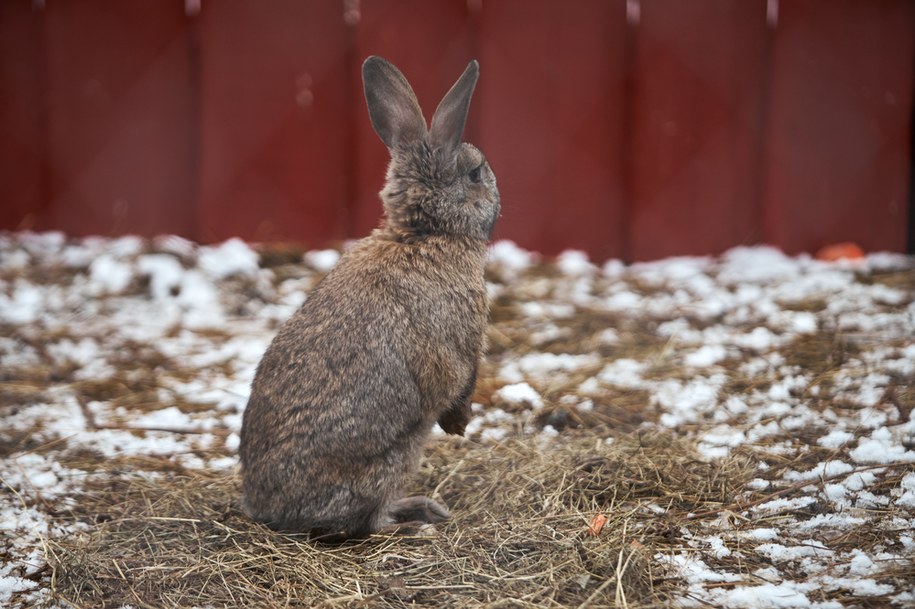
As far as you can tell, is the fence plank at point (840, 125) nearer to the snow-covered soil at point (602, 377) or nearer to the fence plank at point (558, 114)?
the snow-covered soil at point (602, 377)

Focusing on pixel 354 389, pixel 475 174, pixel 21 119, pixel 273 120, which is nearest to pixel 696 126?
pixel 273 120

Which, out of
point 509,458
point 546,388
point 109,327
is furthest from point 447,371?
point 109,327

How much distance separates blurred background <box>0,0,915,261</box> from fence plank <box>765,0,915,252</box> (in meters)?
0.01

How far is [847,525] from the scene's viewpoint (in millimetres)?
2873

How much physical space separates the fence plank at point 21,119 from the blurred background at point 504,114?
0.01 m

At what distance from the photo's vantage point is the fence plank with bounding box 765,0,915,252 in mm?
5668

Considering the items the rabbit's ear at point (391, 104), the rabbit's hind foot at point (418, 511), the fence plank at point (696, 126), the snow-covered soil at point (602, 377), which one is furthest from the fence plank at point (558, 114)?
the rabbit's hind foot at point (418, 511)

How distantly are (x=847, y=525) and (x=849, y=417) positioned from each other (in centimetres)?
90

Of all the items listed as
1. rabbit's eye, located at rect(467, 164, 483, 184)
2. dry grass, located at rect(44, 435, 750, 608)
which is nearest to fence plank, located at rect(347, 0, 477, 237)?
rabbit's eye, located at rect(467, 164, 483, 184)

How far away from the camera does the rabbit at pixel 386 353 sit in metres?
2.94

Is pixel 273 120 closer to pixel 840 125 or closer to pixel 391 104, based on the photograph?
pixel 391 104

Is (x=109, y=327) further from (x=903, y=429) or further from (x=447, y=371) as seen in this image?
(x=903, y=429)

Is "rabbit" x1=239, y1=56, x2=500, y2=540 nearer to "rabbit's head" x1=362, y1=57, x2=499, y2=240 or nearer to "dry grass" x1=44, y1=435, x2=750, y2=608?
"rabbit's head" x1=362, y1=57, x2=499, y2=240

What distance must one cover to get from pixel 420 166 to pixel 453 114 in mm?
213
